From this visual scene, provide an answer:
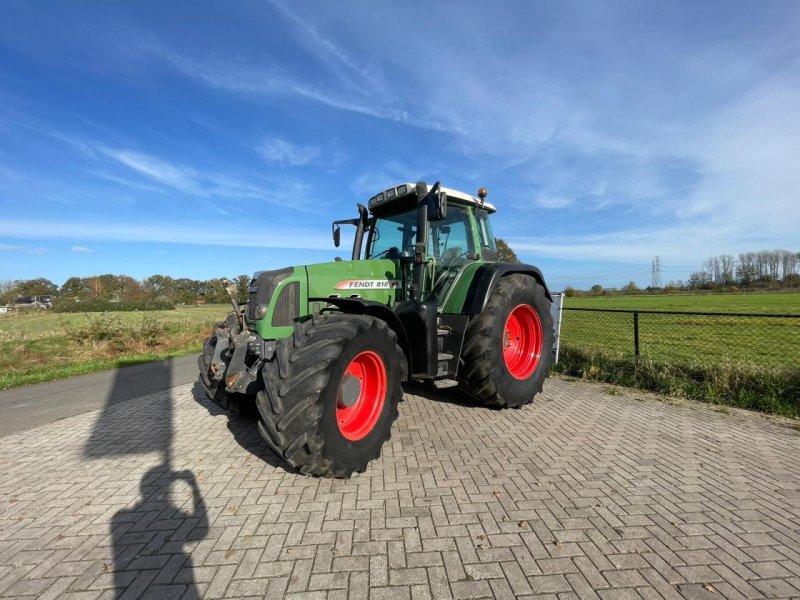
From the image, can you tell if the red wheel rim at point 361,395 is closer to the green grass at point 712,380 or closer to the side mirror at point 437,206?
the side mirror at point 437,206

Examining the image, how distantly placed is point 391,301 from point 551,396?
8.60 feet

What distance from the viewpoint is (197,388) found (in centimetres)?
637

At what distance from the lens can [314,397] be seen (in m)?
2.72

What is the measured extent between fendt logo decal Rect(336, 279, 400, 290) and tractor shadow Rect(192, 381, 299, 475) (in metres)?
1.65

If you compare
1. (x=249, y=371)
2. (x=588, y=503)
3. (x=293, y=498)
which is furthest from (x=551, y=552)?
(x=249, y=371)

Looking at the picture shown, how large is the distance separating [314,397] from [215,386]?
65.6 inches

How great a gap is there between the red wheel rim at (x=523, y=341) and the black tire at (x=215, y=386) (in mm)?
3172

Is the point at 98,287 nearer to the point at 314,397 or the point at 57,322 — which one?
the point at 57,322

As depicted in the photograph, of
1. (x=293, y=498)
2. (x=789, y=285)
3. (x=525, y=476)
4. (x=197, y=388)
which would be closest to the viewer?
(x=293, y=498)

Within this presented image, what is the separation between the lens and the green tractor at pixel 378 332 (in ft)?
9.12

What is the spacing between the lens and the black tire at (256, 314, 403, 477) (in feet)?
8.76

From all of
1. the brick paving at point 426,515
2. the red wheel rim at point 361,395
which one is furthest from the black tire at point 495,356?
the red wheel rim at point 361,395

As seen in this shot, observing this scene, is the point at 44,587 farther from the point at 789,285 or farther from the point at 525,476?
the point at 789,285

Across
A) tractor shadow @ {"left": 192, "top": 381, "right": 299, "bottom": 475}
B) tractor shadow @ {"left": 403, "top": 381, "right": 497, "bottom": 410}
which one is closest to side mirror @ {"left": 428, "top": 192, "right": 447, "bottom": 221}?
tractor shadow @ {"left": 403, "top": 381, "right": 497, "bottom": 410}
